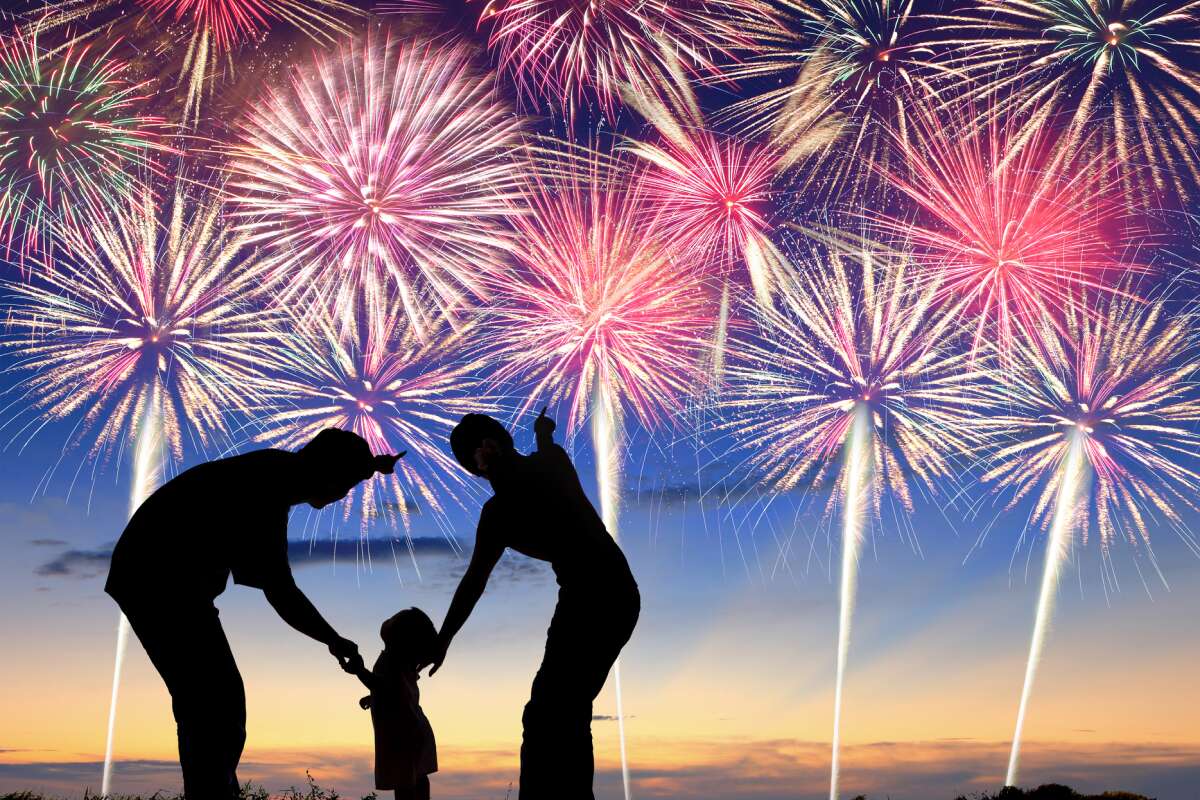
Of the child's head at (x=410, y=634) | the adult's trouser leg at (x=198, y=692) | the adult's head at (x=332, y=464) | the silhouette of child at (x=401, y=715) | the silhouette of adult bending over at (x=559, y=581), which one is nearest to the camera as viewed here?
the adult's trouser leg at (x=198, y=692)

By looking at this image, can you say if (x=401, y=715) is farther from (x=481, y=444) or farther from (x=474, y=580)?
(x=481, y=444)

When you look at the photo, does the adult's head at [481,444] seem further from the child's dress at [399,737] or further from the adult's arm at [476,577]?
the child's dress at [399,737]

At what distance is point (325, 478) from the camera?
7.75 m

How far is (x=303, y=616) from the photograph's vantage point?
8.02 metres

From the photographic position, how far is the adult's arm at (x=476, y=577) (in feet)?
26.0

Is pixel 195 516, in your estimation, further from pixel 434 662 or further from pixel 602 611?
A: pixel 602 611

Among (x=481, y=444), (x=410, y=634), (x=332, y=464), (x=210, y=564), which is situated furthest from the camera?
(x=410, y=634)

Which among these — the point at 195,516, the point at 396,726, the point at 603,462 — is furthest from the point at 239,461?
the point at 603,462

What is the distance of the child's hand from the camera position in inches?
316

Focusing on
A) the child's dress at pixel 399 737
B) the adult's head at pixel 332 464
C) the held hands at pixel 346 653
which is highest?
the adult's head at pixel 332 464

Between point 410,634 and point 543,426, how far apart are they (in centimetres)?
253

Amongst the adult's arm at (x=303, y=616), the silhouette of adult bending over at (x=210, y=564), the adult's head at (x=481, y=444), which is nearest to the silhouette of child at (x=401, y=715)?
the adult's arm at (x=303, y=616)

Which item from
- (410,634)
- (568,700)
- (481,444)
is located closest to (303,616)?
(410,634)

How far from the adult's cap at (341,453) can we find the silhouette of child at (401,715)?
1.86 meters
